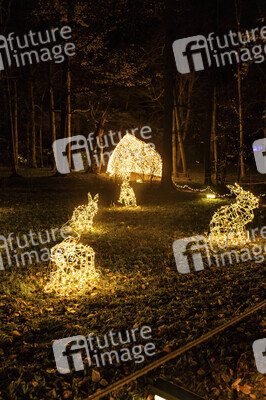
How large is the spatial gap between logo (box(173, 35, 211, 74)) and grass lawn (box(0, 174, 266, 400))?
1591 cm

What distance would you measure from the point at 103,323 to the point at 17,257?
337cm

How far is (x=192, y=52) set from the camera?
75.5 ft

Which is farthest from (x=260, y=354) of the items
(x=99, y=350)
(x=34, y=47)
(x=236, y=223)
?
(x=34, y=47)

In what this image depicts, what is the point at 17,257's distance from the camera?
746 centimetres

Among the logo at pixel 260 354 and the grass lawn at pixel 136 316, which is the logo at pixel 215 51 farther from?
the logo at pixel 260 354

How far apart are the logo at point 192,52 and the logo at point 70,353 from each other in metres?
19.5

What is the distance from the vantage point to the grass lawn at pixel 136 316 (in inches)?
142

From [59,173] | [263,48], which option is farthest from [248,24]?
[59,173]

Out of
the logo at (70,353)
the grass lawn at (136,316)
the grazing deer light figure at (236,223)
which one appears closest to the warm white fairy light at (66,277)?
the grass lawn at (136,316)

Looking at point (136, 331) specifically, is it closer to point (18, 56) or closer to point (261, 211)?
point (261, 211)

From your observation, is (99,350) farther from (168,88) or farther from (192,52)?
(192,52)

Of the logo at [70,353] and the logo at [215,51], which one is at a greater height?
the logo at [215,51]

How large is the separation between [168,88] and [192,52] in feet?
28.2

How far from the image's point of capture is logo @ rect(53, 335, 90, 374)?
3879 millimetres
